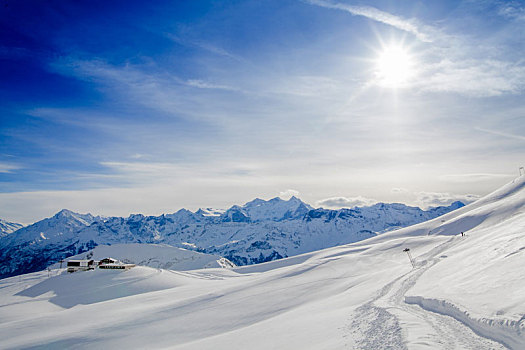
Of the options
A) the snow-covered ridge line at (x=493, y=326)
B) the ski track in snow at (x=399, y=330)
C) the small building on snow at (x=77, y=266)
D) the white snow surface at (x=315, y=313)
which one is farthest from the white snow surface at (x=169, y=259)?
the snow-covered ridge line at (x=493, y=326)

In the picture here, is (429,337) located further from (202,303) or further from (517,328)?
(202,303)

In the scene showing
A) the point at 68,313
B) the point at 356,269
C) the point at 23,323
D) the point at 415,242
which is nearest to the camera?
the point at 23,323

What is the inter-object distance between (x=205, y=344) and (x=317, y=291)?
17957 millimetres

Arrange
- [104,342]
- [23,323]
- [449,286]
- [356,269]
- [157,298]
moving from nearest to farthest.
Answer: [449,286]
[104,342]
[23,323]
[157,298]
[356,269]

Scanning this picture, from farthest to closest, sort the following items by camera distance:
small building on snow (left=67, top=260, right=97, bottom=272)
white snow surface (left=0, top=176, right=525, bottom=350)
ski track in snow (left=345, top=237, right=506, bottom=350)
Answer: small building on snow (left=67, top=260, right=97, bottom=272) → white snow surface (left=0, top=176, right=525, bottom=350) → ski track in snow (left=345, top=237, right=506, bottom=350)

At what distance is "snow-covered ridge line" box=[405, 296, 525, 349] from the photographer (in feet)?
37.4

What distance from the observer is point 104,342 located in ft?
76.5

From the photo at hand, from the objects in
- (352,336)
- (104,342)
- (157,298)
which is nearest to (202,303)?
(157,298)

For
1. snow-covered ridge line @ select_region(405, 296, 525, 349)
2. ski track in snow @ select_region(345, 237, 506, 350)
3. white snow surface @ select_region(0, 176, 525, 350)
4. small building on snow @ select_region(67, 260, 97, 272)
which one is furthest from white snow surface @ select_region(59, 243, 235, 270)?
snow-covered ridge line @ select_region(405, 296, 525, 349)

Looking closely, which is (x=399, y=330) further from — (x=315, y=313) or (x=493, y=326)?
(x=315, y=313)

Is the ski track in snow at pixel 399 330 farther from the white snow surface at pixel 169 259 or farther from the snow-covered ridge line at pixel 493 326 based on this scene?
the white snow surface at pixel 169 259

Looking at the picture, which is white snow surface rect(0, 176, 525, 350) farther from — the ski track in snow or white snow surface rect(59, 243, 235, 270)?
white snow surface rect(59, 243, 235, 270)

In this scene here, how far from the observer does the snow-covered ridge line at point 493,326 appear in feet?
37.4

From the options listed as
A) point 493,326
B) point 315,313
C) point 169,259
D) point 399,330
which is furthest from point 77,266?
point 169,259
